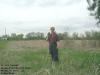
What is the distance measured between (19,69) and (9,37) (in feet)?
86.1

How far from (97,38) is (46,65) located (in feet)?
66.1

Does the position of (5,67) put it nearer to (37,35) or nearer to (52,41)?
(52,41)

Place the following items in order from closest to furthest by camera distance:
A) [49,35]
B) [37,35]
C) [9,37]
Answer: [49,35], [37,35], [9,37]

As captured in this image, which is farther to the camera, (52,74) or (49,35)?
(49,35)

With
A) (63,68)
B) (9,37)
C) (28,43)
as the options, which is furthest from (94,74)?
(9,37)

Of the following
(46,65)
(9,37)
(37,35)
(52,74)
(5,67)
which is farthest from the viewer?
(9,37)

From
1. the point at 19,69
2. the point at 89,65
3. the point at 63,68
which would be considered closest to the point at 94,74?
the point at 89,65

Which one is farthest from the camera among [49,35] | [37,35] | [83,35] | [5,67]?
[37,35]

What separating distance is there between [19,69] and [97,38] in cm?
2040

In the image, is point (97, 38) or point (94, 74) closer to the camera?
point (94, 74)

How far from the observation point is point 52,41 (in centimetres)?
912

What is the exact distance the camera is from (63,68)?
377 cm

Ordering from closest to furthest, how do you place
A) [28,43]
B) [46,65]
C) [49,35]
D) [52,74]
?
[52,74]
[46,65]
[49,35]
[28,43]

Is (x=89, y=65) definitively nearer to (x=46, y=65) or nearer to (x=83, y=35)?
(x=46, y=65)
